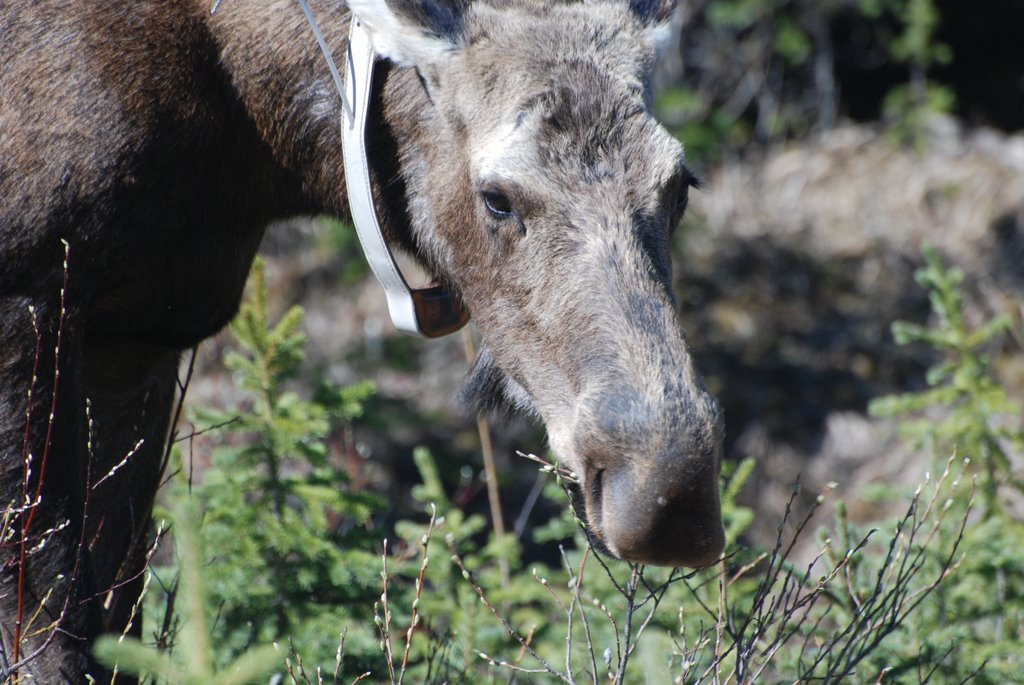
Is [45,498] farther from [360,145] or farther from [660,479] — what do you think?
[660,479]

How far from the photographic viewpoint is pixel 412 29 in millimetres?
3043

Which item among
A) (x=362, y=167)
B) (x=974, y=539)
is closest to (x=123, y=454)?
(x=362, y=167)

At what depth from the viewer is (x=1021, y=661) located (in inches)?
147

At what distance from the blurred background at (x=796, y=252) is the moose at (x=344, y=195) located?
261 centimetres

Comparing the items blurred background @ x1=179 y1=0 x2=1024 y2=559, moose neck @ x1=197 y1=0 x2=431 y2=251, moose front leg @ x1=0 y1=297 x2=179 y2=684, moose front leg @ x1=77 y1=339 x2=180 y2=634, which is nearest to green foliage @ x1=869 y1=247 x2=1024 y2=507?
blurred background @ x1=179 y1=0 x2=1024 y2=559

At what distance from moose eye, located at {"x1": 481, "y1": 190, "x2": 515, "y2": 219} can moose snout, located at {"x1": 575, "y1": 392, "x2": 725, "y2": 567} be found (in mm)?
632

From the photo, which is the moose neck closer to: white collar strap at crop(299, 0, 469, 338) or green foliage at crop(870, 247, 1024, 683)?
white collar strap at crop(299, 0, 469, 338)

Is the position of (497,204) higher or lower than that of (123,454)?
higher

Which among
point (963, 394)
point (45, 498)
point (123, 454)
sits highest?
point (45, 498)

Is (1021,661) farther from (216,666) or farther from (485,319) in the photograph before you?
(216,666)

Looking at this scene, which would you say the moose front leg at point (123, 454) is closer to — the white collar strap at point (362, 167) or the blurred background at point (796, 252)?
the white collar strap at point (362, 167)

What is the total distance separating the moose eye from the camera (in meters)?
2.90

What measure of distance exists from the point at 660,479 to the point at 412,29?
144cm

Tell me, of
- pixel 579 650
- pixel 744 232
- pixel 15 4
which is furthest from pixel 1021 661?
pixel 744 232
